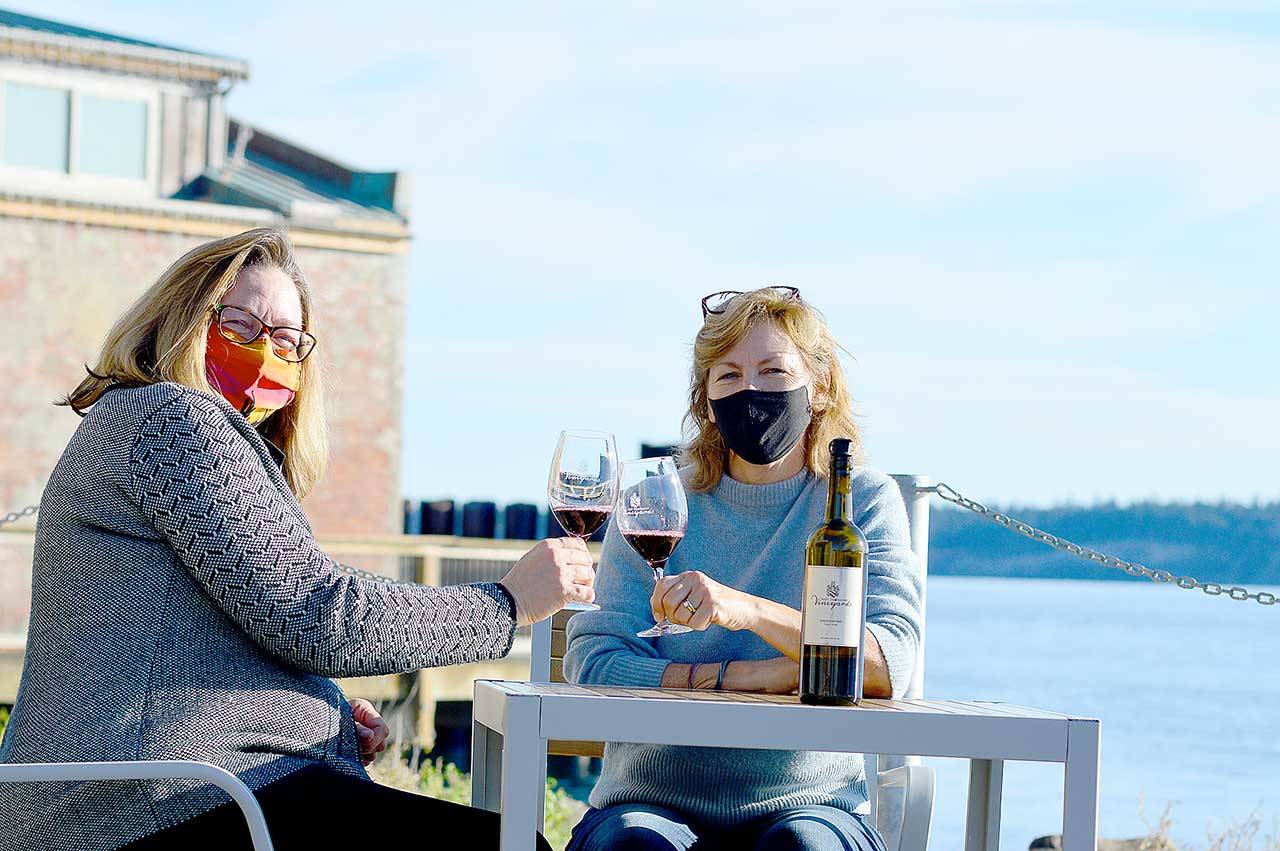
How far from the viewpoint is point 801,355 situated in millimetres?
3377

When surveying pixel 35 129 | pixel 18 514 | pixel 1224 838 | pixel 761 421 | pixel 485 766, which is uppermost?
pixel 35 129

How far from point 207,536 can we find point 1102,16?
3534 cm

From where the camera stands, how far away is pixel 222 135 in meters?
18.8

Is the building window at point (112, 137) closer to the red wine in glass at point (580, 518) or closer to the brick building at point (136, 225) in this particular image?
the brick building at point (136, 225)

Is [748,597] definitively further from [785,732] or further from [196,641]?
[196,641]

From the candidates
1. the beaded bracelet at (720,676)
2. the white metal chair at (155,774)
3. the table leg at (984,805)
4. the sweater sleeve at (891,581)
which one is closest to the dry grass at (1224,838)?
the sweater sleeve at (891,581)

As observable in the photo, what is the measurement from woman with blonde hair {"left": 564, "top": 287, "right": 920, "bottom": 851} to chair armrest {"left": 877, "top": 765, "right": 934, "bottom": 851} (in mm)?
124


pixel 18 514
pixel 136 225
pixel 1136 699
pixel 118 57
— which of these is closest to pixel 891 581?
pixel 18 514

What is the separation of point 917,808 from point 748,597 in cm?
73

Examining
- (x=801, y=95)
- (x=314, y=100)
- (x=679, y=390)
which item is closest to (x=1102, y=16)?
(x=801, y=95)

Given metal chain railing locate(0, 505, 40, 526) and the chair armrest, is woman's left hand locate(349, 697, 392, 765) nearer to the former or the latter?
the chair armrest

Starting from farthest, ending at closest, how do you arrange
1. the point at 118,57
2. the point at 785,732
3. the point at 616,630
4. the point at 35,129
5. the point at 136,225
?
1. the point at 118,57
2. the point at 35,129
3. the point at 136,225
4. the point at 616,630
5. the point at 785,732

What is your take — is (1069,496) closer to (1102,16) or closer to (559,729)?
(1102,16)

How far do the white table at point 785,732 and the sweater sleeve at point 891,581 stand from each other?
50cm
